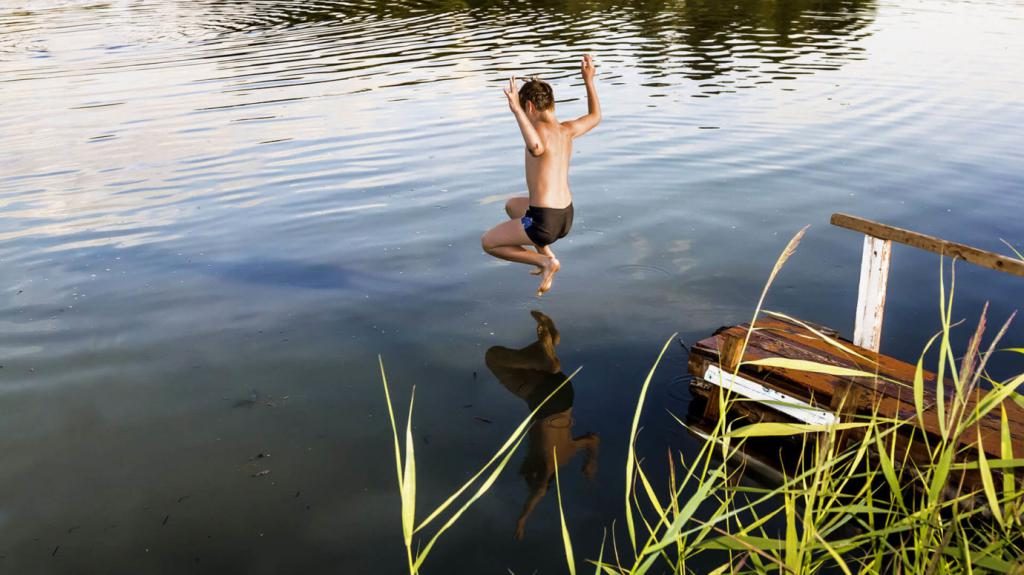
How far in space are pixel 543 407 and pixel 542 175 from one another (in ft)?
6.96

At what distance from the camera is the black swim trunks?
271 inches

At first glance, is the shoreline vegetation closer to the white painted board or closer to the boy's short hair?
the white painted board

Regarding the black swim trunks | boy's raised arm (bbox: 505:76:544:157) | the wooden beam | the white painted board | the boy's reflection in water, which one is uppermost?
boy's raised arm (bbox: 505:76:544:157)

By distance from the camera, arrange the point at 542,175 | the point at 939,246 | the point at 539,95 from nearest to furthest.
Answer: the point at 939,246, the point at 539,95, the point at 542,175

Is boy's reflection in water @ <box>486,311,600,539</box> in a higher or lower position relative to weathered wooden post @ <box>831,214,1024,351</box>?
lower

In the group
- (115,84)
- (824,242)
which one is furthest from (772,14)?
(824,242)

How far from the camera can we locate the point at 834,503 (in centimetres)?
432

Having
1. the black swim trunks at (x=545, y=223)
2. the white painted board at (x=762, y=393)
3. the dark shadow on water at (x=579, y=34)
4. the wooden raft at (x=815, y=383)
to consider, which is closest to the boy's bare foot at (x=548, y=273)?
the black swim trunks at (x=545, y=223)

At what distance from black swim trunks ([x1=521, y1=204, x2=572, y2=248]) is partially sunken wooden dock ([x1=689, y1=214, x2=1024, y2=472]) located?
1940mm

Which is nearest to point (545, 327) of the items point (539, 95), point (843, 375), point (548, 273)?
point (548, 273)

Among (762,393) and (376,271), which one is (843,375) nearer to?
(762,393)

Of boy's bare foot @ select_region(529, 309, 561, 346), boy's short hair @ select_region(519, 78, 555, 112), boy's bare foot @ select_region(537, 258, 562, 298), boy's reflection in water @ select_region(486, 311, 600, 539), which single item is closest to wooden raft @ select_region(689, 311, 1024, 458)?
boy's reflection in water @ select_region(486, 311, 600, 539)

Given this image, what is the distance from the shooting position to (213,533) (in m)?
4.42

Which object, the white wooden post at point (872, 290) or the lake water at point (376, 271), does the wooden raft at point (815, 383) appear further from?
the lake water at point (376, 271)
